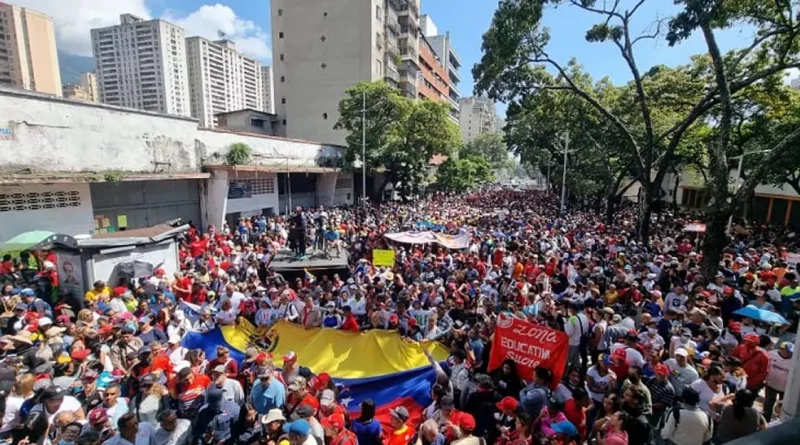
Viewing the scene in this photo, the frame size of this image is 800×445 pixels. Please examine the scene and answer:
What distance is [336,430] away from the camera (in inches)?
183

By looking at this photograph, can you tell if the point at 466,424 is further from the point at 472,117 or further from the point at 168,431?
the point at 472,117

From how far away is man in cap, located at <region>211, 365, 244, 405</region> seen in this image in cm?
505

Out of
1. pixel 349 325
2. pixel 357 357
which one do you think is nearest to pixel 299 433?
pixel 357 357

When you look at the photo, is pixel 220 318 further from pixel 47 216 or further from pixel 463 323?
pixel 47 216

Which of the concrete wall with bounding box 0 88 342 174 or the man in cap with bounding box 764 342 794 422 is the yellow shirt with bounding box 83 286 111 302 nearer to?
the concrete wall with bounding box 0 88 342 174

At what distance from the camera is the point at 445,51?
281 ft

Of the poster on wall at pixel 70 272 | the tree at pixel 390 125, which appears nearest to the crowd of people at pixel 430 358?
the poster on wall at pixel 70 272

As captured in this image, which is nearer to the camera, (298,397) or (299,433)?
(299,433)

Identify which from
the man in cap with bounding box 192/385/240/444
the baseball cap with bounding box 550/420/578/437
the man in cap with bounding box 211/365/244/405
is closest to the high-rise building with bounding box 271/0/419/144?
the man in cap with bounding box 211/365/244/405

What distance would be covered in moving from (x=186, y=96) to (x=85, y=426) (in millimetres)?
163889

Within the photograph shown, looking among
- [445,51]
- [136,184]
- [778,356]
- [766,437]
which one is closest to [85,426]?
[766,437]

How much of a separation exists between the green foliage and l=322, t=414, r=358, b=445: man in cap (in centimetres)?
1789

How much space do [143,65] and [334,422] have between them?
182 m

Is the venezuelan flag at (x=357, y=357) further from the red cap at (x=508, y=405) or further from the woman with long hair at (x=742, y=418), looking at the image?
the woman with long hair at (x=742, y=418)
